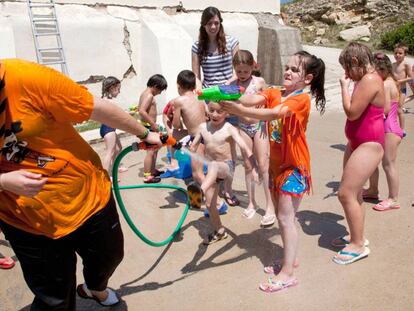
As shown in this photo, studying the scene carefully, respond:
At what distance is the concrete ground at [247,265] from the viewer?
2994 millimetres

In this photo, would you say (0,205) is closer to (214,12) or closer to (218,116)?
(218,116)

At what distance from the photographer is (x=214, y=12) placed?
4613 millimetres

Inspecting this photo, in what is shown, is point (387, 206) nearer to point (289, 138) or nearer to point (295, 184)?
point (295, 184)

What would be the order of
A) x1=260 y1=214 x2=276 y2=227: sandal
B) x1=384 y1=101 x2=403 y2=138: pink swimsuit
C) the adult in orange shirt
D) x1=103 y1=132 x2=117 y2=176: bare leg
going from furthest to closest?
x1=103 y1=132 x2=117 y2=176: bare leg < x1=384 y1=101 x2=403 y2=138: pink swimsuit < x1=260 y1=214 x2=276 y2=227: sandal < the adult in orange shirt

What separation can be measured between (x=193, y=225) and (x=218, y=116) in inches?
44.8

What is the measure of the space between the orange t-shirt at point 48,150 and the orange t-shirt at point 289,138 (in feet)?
4.47

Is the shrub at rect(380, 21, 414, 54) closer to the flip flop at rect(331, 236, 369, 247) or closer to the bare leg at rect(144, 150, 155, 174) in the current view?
the bare leg at rect(144, 150, 155, 174)

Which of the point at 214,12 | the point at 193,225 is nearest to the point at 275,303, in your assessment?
the point at 193,225

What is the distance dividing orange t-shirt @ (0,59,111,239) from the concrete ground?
1.07 metres

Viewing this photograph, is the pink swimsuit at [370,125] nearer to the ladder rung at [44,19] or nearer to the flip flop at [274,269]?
the flip flop at [274,269]

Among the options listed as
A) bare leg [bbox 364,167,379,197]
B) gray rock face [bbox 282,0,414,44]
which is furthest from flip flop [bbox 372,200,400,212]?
gray rock face [bbox 282,0,414,44]

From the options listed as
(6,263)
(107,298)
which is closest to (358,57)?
(107,298)

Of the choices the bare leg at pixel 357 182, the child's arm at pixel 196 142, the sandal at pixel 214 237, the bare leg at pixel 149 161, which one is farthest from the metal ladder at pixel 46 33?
the bare leg at pixel 357 182

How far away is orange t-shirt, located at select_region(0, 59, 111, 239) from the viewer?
2014mm
